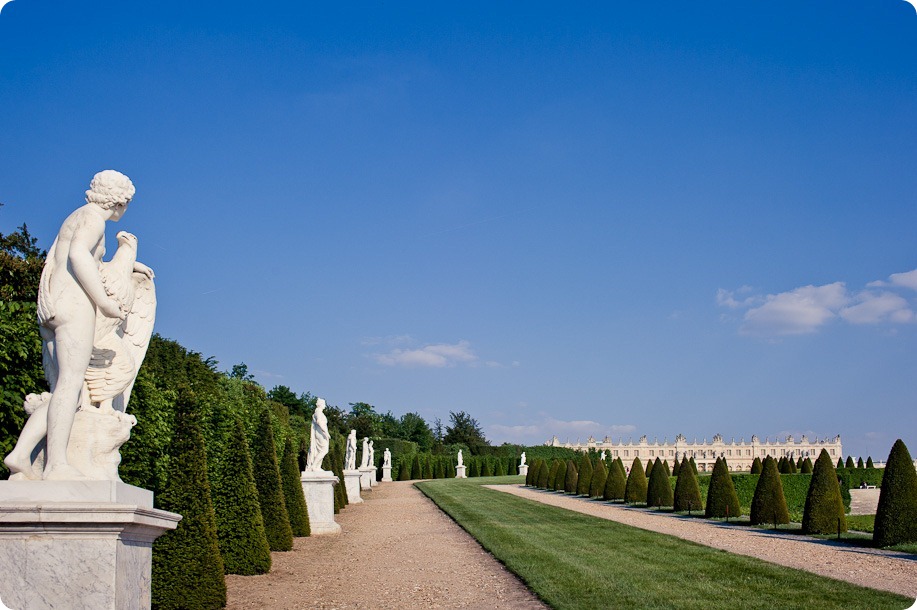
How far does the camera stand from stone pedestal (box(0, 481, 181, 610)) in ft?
15.0

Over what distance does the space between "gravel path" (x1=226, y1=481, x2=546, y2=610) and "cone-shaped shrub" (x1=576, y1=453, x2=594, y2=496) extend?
18079 millimetres

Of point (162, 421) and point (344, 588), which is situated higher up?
point (162, 421)

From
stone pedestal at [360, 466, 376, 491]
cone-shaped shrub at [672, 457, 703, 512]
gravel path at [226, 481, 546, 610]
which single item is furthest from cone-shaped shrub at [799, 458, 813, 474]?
gravel path at [226, 481, 546, 610]

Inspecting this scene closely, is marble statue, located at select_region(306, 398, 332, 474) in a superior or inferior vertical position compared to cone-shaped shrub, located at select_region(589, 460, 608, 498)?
superior

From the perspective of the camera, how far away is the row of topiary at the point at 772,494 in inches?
624

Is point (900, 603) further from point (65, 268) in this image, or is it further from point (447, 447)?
point (447, 447)

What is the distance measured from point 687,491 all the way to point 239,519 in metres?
17.2

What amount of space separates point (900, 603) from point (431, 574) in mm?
6190

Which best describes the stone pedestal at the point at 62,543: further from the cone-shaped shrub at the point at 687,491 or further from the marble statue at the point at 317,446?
the cone-shaped shrub at the point at 687,491

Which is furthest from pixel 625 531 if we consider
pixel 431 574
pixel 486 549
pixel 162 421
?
pixel 162 421

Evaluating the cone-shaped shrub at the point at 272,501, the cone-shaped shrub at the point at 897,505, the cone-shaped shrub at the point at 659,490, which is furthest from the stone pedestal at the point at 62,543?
the cone-shaped shrub at the point at 659,490

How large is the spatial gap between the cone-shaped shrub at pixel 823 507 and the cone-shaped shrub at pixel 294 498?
440 inches

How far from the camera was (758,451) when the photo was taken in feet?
393

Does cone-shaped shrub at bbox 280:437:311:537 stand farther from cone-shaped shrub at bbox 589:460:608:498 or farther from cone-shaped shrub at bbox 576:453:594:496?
cone-shaped shrub at bbox 576:453:594:496
